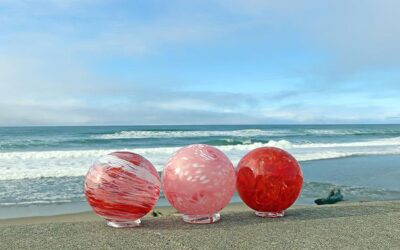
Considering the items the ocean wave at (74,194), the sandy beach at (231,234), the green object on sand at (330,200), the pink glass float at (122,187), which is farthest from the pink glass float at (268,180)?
the ocean wave at (74,194)

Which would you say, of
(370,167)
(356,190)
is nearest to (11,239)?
(356,190)

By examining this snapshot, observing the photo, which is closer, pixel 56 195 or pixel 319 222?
pixel 319 222

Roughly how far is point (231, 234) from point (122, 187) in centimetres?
134

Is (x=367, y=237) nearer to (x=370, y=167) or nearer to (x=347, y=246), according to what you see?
(x=347, y=246)

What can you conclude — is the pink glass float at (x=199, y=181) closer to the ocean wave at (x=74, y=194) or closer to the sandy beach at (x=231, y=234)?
the sandy beach at (x=231, y=234)

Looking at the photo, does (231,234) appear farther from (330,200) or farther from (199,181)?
(330,200)

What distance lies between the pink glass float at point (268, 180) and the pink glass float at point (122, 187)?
4.06 feet

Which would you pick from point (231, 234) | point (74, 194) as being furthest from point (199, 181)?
point (74, 194)

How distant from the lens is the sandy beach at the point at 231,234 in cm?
452

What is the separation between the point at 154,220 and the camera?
589 centimetres

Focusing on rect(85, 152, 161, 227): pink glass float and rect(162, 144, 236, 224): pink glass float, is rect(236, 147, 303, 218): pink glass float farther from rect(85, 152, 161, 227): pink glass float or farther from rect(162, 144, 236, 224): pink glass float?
rect(85, 152, 161, 227): pink glass float

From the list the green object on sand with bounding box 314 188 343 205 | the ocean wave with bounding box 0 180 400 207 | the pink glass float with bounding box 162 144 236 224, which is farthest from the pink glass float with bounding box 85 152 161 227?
the ocean wave with bounding box 0 180 400 207

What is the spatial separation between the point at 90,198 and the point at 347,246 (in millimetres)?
2895

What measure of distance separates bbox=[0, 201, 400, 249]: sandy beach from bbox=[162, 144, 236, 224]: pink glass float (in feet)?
0.82
